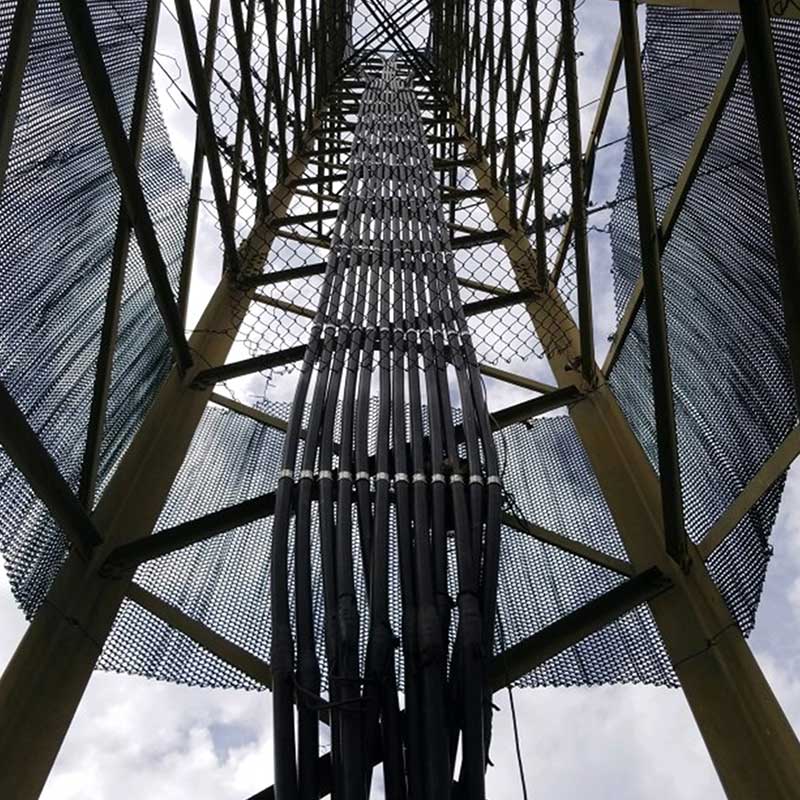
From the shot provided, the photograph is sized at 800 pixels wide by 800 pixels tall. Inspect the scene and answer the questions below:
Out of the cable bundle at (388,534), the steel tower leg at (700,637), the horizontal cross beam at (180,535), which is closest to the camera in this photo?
the cable bundle at (388,534)

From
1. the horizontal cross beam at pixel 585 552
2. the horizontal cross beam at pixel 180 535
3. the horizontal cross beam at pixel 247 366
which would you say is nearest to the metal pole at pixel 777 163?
the horizontal cross beam at pixel 585 552

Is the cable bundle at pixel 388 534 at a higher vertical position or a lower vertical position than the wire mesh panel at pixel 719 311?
lower

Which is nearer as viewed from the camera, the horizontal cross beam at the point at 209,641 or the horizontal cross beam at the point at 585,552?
the horizontal cross beam at the point at 209,641

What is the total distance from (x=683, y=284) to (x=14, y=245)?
3183 millimetres

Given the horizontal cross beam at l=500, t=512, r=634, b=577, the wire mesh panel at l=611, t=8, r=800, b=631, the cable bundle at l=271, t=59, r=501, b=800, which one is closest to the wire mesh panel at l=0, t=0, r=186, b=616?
the cable bundle at l=271, t=59, r=501, b=800

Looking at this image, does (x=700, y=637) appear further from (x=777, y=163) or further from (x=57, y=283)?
(x=57, y=283)

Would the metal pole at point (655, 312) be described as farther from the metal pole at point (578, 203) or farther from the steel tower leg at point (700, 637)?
the metal pole at point (578, 203)

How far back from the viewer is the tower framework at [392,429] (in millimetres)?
2189

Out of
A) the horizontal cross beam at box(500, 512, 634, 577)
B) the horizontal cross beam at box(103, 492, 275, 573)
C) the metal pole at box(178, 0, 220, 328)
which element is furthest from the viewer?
the metal pole at box(178, 0, 220, 328)

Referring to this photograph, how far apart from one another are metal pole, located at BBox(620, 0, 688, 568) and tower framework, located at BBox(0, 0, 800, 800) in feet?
0.04

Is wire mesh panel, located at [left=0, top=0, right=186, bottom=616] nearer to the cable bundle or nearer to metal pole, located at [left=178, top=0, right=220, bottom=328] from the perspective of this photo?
metal pole, located at [left=178, top=0, right=220, bottom=328]

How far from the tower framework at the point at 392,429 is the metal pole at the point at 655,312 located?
0.4 inches

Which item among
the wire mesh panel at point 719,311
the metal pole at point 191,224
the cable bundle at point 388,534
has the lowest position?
the cable bundle at point 388,534

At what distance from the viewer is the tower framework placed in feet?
7.18
